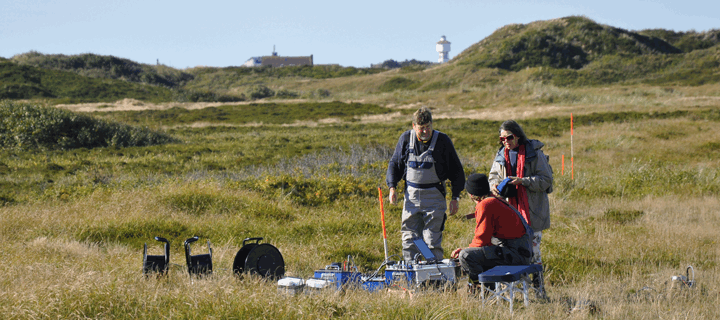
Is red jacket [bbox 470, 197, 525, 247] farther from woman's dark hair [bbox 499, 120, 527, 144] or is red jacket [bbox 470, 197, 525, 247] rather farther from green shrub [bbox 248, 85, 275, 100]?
green shrub [bbox 248, 85, 275, 100]

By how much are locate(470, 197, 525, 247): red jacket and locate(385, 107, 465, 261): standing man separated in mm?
715

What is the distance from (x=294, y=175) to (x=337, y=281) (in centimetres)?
779

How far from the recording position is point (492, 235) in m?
4.84

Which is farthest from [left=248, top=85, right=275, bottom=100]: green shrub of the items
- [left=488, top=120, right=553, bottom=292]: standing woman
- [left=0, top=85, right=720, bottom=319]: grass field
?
[left=488, top=120, right=553, bottom=292]: standing woman

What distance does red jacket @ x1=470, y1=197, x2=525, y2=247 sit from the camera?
4.73 m

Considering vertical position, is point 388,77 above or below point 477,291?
above

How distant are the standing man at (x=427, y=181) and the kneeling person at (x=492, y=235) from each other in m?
0.71

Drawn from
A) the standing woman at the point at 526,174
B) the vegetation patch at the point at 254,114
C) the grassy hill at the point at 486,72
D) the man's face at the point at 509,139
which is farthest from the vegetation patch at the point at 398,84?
the man's face at the point at 509,139

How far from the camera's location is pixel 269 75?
10169 centimetres

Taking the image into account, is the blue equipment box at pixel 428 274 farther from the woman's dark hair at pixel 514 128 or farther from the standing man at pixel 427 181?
the woman's dark hair at pixel 514 128

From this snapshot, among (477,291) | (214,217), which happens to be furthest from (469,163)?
(477,291)

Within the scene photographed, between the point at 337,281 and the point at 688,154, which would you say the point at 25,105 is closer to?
the point at 337,281

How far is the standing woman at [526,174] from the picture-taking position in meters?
5.02

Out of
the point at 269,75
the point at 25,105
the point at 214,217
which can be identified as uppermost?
the point at 269,75
